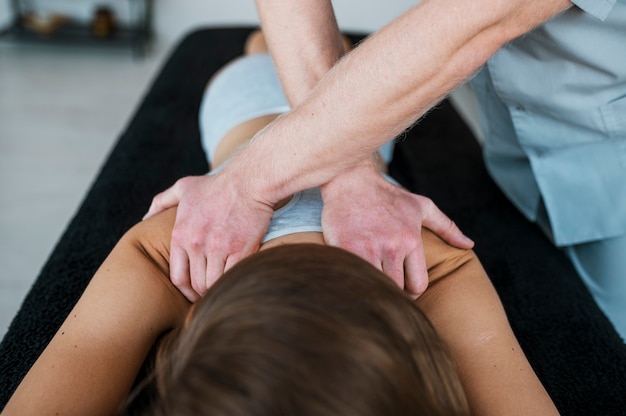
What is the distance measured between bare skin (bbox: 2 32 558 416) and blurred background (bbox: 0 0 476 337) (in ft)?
3.89

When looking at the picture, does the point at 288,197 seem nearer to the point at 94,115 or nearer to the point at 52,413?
the point at 52,413

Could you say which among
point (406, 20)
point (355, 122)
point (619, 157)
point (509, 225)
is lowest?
point (509, 225)

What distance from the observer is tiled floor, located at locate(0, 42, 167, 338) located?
7.95 ft

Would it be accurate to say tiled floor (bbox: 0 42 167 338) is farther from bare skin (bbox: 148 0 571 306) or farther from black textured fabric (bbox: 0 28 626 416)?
bare skin (bbox: 148 0 571 306)

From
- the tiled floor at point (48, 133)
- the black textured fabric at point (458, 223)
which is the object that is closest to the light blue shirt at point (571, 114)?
the black textured fabric at point (458, 223)

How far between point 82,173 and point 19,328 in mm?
1824

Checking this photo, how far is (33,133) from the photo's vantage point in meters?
3.19

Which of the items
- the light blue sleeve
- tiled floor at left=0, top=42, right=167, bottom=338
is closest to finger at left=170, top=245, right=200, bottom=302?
the light blue sleeve

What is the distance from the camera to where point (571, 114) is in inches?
55.9

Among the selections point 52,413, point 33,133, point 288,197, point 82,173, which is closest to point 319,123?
point 288,197

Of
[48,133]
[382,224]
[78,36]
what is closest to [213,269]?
[382,224]

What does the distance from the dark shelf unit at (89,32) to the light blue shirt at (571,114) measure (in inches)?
121

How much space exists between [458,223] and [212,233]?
826mm

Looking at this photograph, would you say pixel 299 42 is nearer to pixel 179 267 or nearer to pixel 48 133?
pixel 179 267
